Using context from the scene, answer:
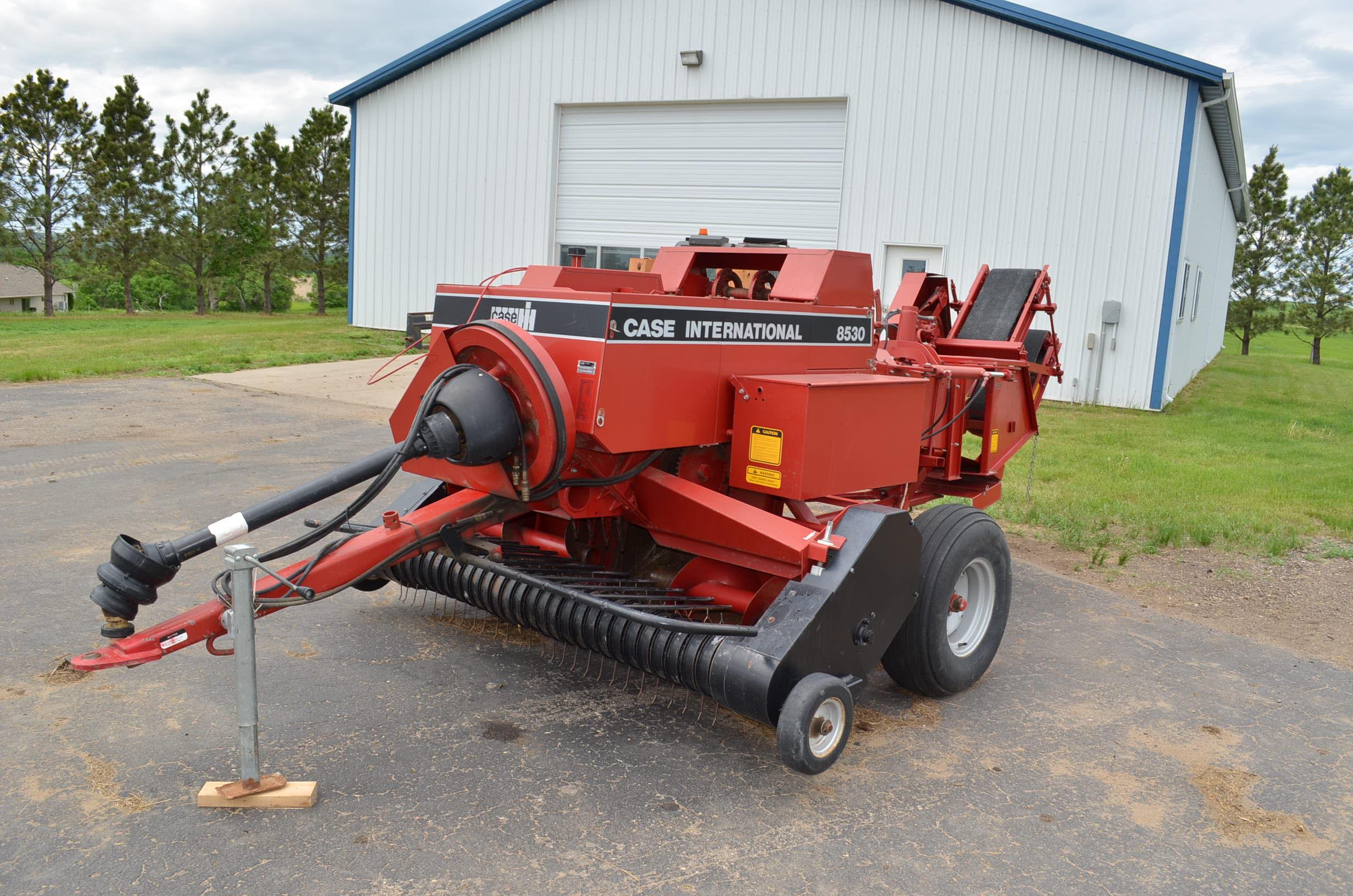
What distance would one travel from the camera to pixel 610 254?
18328mm

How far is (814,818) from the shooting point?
11.6 feet

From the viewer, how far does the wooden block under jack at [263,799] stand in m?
3.36

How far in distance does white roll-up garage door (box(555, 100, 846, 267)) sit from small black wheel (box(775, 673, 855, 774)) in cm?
1330

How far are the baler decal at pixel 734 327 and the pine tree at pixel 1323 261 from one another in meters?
31.4

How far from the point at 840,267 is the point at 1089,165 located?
1110 centimetres

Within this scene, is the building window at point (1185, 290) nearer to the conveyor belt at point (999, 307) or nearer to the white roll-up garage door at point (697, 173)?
the white roll-up garage door at point (697, 173)

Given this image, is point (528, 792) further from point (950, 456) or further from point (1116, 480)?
point (1116, 480)

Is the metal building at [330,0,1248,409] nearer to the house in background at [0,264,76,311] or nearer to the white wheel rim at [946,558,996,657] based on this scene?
the white wheel rim at [946,558,996,657]

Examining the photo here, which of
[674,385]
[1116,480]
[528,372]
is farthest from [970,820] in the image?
[1116,480]

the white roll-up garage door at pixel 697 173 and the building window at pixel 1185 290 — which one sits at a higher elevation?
the white roll-up garage door at pixel 697 173

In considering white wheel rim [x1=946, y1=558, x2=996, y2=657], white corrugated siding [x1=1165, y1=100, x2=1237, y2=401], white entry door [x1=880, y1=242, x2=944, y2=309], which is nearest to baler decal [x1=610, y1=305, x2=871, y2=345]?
white wheel rim [x1=946, y1=558, x2=996, y2=657]

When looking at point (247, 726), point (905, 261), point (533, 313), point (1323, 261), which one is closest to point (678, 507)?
point (533, 313)

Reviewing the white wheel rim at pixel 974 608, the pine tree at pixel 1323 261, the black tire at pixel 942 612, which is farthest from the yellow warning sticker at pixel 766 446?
the pine tree at pixel 1323 261

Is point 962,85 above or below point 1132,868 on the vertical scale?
above
